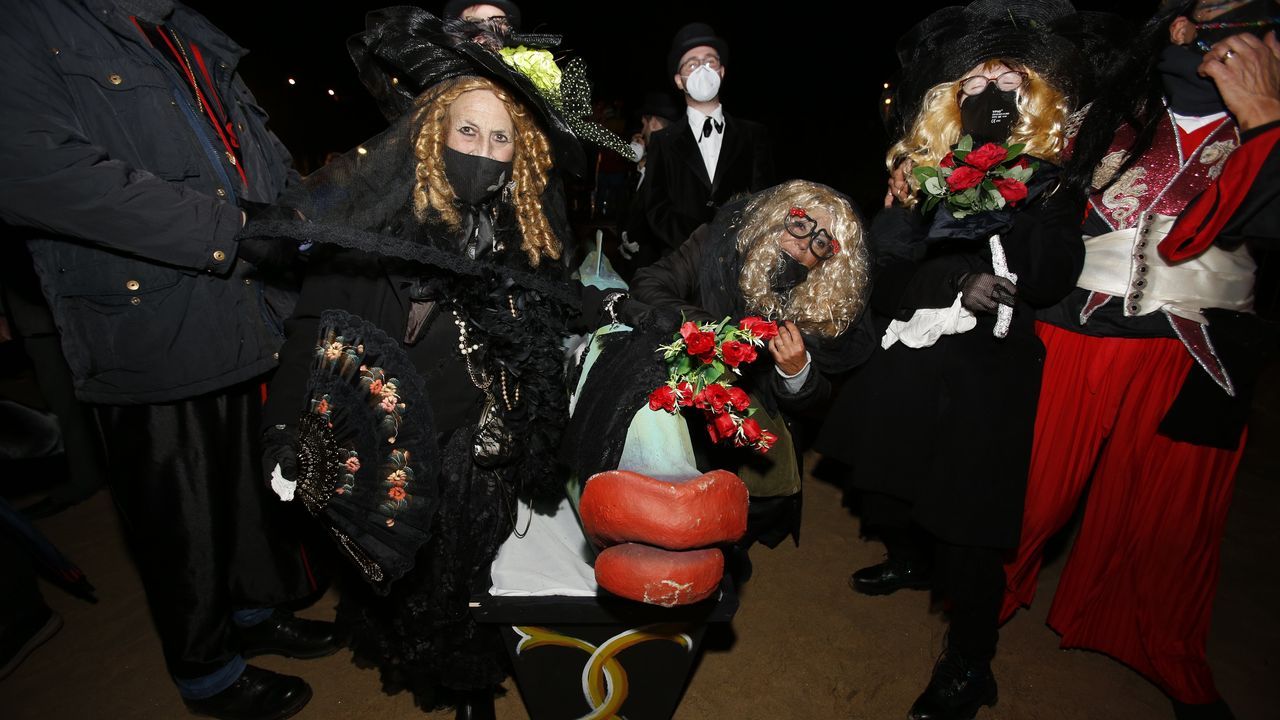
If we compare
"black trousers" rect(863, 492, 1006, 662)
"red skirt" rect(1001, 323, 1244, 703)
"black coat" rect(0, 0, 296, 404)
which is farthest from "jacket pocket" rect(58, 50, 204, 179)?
"red skirt" rect(1001, 323, 1244, 703)

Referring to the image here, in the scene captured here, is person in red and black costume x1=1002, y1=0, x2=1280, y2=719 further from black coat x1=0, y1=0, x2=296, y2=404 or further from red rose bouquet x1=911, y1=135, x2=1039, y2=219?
black coat x1=0, y1=0, x2=296, y2=404

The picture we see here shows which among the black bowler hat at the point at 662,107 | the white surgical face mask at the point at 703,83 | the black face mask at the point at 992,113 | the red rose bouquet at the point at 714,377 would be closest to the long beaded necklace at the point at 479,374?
the red rose bouquet at the point at 714,377

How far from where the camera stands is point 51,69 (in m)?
1.59

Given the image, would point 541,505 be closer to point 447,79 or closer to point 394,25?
point 447,79

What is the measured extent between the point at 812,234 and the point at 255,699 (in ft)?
8.70

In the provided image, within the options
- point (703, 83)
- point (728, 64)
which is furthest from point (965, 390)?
point (728, 64)

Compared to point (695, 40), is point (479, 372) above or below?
below

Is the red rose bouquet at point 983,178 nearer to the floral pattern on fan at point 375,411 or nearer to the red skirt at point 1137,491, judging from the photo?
Answer: the red skirt at point 1137,491

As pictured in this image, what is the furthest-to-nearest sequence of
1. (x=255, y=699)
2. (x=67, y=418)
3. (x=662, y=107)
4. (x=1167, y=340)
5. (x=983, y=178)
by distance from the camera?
(x=662, y=107) < (x=67, y=418) < (x=255, y=699) < (x=1167, y=340) < (x=983, y=178)

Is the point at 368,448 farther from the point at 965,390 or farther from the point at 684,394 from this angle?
the point at 965,390

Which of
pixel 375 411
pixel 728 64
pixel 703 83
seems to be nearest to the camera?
pixel 375 411

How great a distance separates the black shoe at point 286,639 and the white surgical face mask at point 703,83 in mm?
3587

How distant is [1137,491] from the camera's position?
6.91 ft

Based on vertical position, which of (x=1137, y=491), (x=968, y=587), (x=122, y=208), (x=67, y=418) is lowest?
(x=67, y=418)
